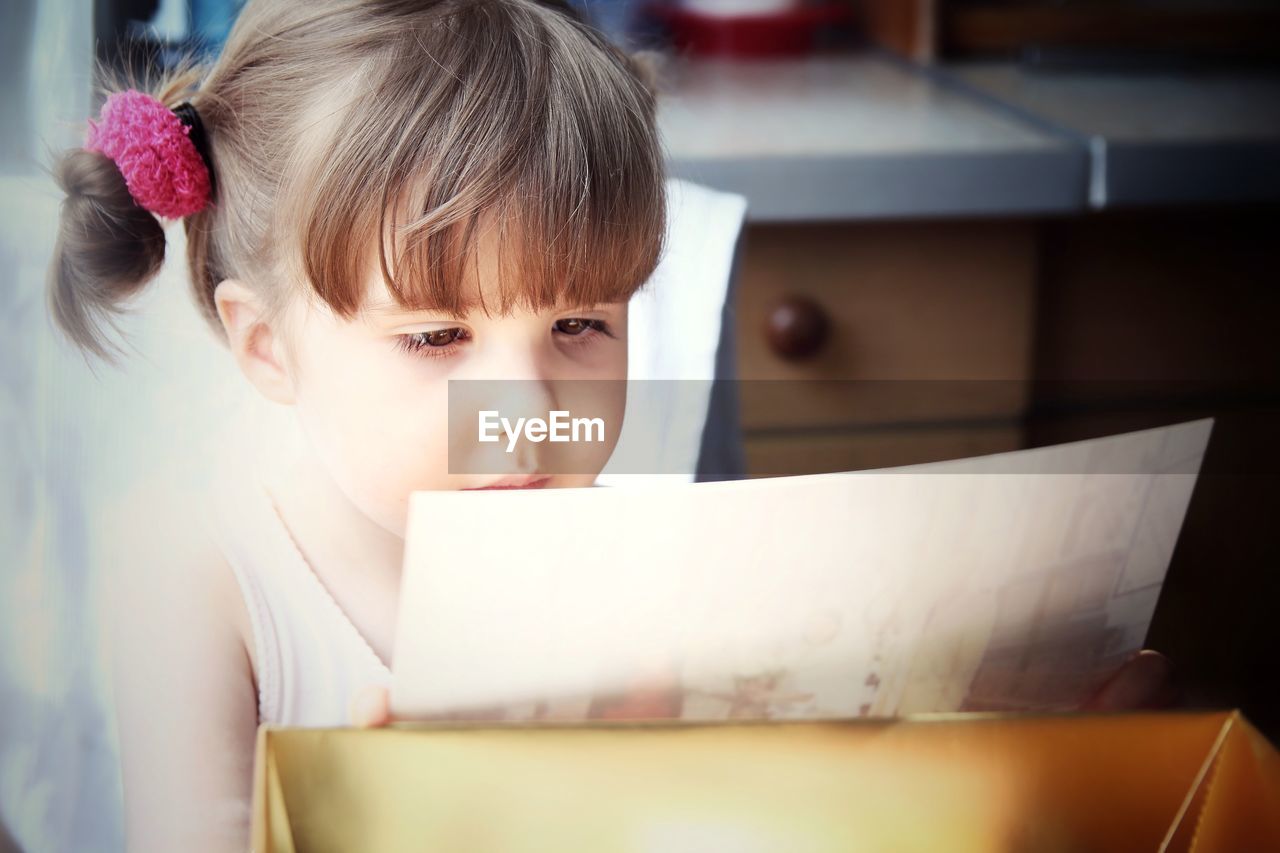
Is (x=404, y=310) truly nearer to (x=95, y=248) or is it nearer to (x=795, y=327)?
(x=95, y=248)

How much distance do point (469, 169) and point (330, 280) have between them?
48 mm

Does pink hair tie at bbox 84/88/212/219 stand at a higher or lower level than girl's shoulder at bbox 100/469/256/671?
higher

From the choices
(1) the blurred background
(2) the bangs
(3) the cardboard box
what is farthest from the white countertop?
(3) the cardboard box

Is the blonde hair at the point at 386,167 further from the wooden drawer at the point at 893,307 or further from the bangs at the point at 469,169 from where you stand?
the wooden drawer at the point at 893,307

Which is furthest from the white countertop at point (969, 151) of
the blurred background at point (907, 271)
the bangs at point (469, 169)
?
the bangs at point (469, 169)

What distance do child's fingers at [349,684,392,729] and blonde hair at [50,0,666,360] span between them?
0.10 meters

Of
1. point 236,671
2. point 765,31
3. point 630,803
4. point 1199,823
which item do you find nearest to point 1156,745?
point 1199,823

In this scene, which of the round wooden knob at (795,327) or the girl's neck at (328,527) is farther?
the round wooden knob at (795,327)

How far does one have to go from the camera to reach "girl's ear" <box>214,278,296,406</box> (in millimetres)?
322

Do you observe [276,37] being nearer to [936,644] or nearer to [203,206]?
[203,206]

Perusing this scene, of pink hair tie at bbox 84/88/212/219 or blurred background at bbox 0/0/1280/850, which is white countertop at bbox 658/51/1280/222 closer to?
blurred background at bbox 0/0/1280/850

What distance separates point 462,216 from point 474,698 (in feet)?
0.40

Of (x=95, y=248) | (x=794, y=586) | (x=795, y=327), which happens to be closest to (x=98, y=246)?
(x=95, y=248)

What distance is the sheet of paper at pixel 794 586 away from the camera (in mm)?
256
